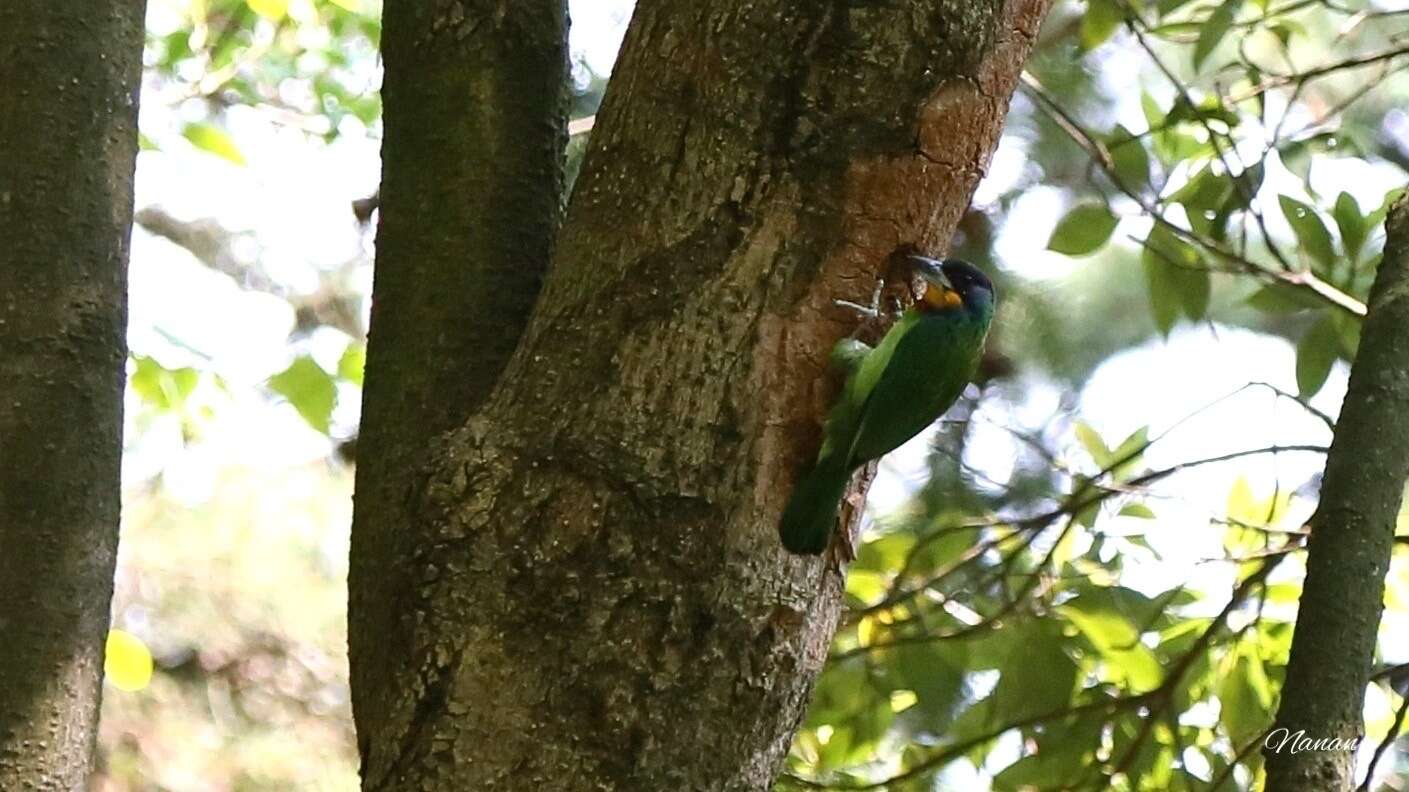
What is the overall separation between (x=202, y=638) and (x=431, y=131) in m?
3.30

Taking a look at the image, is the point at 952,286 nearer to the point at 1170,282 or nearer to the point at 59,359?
the point at 1170,282

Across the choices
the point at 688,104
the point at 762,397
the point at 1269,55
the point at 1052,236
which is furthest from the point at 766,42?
the point at 1269,55

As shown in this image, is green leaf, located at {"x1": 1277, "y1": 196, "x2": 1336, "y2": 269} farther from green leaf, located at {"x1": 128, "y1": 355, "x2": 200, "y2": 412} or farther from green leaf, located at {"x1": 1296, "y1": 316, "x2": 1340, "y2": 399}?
green leaf, located at {"x1": 128, "y1": 355, "x2": 200, "y2": 412}

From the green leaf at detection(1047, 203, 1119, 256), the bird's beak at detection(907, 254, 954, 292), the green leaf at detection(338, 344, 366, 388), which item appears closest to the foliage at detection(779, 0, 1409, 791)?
the green leaf at detection(1047, 203, 1119, 256)

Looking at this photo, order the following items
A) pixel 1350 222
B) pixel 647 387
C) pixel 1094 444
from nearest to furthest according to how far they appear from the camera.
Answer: pixel 647 387 < pixel 1350 222 < pixel 1094 444

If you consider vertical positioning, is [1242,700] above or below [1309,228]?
below

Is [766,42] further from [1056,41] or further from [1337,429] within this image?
[1056,41]

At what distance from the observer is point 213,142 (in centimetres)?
171

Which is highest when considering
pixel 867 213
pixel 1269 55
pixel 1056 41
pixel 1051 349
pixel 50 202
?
pixel 1269 55

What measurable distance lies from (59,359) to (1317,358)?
122 cm

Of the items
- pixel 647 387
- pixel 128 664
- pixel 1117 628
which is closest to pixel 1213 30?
pixel 1117 628

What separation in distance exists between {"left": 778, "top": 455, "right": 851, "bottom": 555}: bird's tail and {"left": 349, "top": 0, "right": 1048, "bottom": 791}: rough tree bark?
0.01 meters

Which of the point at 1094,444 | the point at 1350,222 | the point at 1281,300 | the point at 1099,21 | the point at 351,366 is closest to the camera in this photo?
the point at 1350,222

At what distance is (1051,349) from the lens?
244 cm
